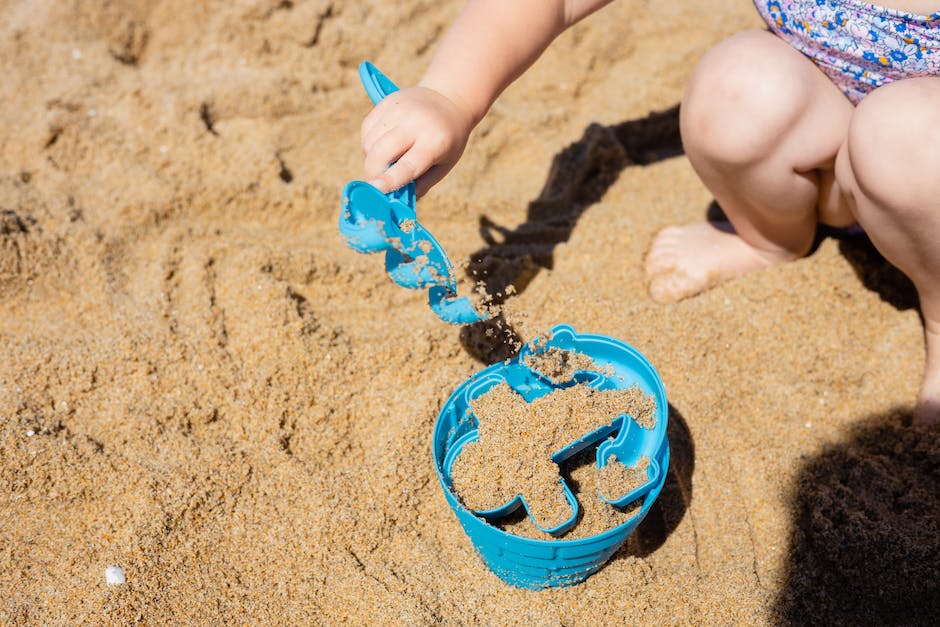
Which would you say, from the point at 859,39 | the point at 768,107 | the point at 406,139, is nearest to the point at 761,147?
the point at 768,107

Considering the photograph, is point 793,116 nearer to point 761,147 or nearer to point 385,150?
point 761,147

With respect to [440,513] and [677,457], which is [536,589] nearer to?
[440,513]

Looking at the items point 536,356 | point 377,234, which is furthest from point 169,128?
point 536,356

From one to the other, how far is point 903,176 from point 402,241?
828mm

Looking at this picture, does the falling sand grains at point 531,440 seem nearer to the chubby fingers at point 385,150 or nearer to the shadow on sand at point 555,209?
the shadow on sand at point 555,209

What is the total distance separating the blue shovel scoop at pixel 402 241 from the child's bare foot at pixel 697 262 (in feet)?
1.86

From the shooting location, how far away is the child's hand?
1243 millimetres

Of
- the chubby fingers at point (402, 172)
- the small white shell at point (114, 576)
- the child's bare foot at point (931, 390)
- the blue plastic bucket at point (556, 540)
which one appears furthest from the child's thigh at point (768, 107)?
the small white shell at point (114, 576)

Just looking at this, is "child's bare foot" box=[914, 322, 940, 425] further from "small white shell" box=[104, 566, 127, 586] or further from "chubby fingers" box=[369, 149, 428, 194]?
"small white shell" box=[104, 566, 127, 586]

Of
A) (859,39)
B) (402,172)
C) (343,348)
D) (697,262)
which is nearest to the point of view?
(402,172)

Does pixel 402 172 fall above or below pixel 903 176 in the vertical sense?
above

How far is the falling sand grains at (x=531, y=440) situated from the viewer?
→ 1.13m

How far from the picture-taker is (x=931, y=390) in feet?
4.78

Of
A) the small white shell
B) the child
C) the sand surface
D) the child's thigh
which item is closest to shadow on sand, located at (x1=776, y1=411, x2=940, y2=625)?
the sand surface
